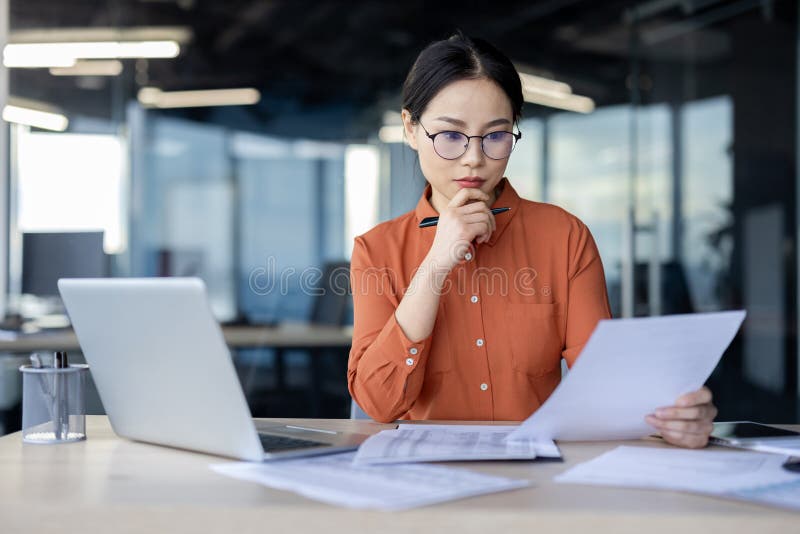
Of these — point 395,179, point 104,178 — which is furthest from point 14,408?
point 395,179

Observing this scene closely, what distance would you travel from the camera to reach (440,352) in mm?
1785

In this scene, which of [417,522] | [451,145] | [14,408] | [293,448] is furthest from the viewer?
[14,408]

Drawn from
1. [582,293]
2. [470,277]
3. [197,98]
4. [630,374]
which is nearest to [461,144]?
[470,277]

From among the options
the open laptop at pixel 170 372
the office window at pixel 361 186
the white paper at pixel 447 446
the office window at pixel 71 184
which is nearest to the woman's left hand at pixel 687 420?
the white paper at pixel 447 446

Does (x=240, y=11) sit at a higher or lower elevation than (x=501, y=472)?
higher

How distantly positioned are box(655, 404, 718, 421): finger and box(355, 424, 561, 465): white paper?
0.54 feet

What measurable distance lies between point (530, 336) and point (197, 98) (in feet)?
11.5

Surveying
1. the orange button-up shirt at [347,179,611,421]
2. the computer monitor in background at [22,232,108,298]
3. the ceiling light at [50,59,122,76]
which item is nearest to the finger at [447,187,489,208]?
the orange button-up shirt at [347,179,611,421]

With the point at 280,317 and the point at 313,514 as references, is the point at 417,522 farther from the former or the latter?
the point at 280,317

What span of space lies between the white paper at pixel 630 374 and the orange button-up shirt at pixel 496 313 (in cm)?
45

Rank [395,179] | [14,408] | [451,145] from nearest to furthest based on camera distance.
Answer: [451,145]
[14,408]
[395,179]

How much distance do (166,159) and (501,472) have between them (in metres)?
4.05

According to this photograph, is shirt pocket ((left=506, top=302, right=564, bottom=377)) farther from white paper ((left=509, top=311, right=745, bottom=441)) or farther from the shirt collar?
white paper ((left=509, top=311, right=745, bottom=441))

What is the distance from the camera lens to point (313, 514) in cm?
93
